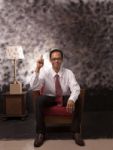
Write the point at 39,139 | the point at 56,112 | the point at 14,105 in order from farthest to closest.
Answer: the point at 14,105 → the point at 56,112 → the point at 39,139

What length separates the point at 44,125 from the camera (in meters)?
3.78

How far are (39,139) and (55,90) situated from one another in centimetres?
67

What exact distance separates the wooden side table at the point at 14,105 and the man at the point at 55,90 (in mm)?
1214

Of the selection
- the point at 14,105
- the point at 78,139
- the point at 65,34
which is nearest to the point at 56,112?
the point at 78,139

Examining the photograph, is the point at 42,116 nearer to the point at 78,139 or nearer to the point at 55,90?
the point at 55,90

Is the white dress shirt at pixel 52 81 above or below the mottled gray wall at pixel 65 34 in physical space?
below

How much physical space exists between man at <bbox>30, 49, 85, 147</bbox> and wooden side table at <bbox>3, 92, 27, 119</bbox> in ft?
3.98

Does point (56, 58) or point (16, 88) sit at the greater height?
A: point (56, 58)

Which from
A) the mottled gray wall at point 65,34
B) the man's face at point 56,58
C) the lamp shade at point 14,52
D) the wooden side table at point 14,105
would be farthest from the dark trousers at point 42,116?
the mottled gray wall at point 65,34

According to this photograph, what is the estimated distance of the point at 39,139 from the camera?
361cm

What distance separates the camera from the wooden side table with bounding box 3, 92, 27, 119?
5.09 metres

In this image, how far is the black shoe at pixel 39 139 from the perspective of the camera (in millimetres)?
3549

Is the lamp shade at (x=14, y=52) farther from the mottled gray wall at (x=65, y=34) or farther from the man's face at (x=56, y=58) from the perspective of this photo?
the man's face at (x=56, y=58)

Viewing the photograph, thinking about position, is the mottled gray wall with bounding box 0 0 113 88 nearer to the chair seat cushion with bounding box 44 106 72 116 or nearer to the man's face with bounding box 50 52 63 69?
the man's face with bounding box 50 52 63 69
